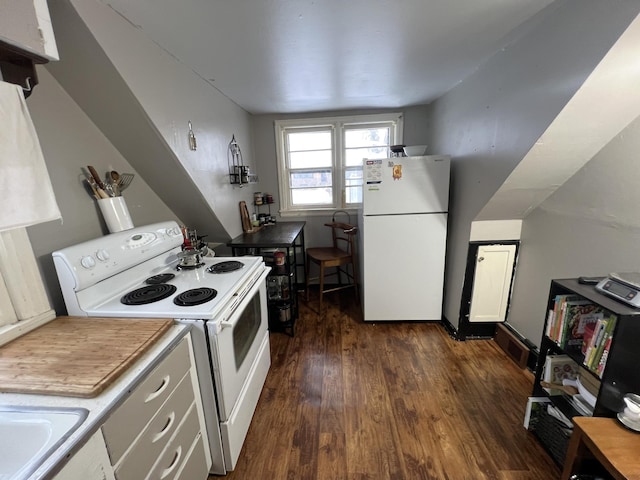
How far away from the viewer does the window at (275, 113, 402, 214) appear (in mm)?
3261

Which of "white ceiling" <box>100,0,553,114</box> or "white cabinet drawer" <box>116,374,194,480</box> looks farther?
"white ceiling" <box>100,0,553,114</box>

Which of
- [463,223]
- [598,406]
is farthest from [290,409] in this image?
[463,223]

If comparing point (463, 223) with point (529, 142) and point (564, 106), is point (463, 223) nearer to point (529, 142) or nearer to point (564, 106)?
point (529, 142)

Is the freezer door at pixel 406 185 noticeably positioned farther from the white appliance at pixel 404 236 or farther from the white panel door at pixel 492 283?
the white panel door at pixel 492 283

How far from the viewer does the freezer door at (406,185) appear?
7.70 ft

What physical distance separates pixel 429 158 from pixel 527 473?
2051 millimetres

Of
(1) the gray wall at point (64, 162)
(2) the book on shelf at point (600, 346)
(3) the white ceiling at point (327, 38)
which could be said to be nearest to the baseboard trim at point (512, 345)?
(2) the book on shelf at point (600, 346)

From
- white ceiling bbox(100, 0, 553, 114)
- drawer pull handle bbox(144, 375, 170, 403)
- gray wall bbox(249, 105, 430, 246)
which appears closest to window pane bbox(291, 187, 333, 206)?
gray wall bbox(249, 105, 430, 246)

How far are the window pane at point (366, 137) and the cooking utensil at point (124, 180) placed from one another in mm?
2313

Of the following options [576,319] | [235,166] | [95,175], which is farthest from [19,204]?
[576,319]

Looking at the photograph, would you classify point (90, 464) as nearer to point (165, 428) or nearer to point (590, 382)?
point (165, 428)

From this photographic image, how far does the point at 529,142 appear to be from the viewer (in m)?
1.49

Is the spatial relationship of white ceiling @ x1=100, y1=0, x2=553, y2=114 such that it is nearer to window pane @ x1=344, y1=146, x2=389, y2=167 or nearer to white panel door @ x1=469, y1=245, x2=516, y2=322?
window pane @ x1=344, y1=146, x2=389, y2=167

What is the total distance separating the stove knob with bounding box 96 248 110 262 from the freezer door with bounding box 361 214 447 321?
1832 mm
